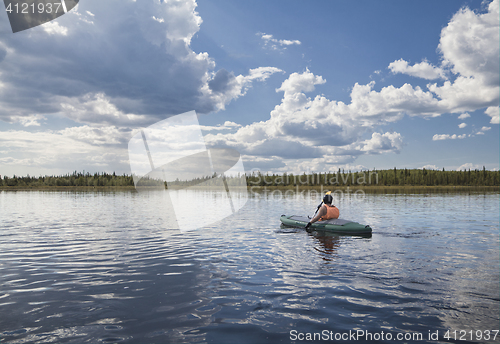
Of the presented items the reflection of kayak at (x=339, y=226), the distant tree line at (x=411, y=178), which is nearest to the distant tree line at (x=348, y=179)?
the distant tree line at (x=411, y=178)

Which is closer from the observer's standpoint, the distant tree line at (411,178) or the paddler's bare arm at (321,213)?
the paddler's bare arm at (321,213)

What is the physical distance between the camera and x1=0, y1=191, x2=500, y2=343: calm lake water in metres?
6.41

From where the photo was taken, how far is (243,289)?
8812mm

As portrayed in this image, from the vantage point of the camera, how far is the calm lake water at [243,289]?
6.41 m

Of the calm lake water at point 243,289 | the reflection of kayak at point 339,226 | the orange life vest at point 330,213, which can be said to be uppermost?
the orange life vest at point 330,213

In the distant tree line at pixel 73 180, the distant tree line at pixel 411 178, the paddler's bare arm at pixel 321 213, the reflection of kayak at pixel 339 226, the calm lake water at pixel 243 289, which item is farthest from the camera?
the distant tree line at pixel 73 180

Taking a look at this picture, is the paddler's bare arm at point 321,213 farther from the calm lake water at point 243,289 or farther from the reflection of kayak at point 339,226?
the calm lake water at point 243,289

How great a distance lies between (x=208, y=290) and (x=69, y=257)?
7507 millimetres

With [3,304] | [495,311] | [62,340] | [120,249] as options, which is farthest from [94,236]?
[495,311]

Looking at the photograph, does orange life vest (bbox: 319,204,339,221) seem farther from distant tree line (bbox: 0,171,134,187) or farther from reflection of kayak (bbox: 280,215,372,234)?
distant tree line (bbox: 0,171,134,187)

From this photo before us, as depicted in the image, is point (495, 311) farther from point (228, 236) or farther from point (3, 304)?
point (228, 236)

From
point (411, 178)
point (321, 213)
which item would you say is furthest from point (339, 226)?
point (411, 178)

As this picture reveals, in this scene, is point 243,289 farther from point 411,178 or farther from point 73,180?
point 73,180

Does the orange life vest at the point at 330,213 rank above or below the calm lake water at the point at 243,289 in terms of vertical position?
above
